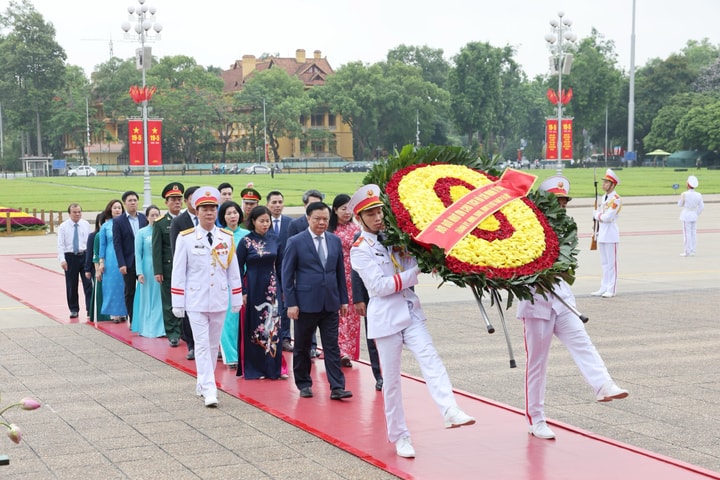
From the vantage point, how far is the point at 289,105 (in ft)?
316

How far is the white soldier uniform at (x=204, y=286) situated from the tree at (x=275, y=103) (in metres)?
89.0

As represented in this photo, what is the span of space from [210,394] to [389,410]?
2.10 meters

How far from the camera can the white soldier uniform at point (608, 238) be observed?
14023 millimetres

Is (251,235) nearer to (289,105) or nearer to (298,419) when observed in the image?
(298,419)

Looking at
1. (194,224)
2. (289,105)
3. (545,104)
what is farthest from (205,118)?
(194,224)

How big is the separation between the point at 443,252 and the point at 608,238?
907cm

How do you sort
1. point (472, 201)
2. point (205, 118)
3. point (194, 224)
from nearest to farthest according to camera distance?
1. point (472, 201)
2. point (194, 224)
3. point (205, 118)

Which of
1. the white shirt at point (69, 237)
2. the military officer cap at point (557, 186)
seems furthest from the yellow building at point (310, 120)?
the military officer cap at point (557, 186)

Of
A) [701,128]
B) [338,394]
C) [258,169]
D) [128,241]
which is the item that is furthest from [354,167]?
[338,394]

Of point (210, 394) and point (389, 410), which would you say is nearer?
point (389, 410)

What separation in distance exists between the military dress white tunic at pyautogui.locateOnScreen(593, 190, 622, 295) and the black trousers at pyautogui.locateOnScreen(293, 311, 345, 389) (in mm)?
7077

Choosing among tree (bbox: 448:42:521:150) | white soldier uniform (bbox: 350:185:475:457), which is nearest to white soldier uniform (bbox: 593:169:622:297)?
white soldier uniform (bbox: 350:185:475:457)

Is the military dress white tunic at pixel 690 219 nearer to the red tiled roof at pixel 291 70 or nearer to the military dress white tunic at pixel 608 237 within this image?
the military dress white tunic at pixel 608 237

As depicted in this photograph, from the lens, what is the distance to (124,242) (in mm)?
11742
